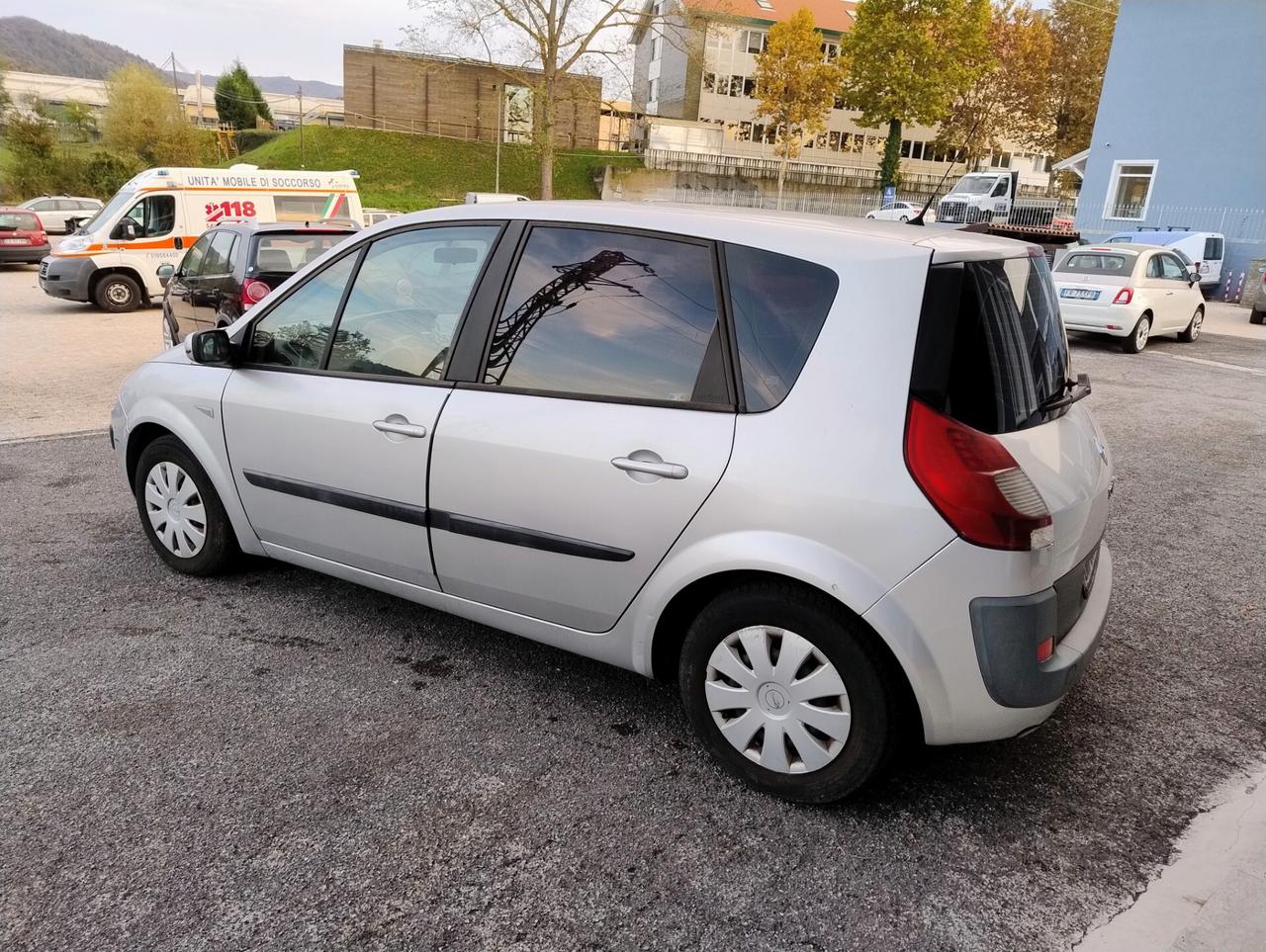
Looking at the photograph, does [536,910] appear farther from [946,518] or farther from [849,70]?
[849,70]

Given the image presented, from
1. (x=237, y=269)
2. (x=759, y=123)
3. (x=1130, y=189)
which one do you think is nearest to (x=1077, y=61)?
(x=759, y=123)

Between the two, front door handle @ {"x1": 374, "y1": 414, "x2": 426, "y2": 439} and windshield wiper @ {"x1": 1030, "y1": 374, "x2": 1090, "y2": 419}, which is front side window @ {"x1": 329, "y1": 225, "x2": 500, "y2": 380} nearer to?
front door handle @ {"x1": 374, "y1": 414, "x2": 426, "y2": 439}

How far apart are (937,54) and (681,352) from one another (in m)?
44.3

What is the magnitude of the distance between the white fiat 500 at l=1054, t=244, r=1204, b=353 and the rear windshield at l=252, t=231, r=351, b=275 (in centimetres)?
1000

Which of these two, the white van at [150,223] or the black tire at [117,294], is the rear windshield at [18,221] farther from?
the black tire at [117,294]

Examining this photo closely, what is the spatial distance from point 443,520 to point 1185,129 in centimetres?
2789

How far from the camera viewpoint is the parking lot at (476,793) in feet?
7.23

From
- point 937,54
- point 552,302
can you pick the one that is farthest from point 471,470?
point 937,54

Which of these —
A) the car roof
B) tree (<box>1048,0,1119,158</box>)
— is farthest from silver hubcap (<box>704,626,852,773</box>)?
tree (<box>1048,0,1119,158</box>)

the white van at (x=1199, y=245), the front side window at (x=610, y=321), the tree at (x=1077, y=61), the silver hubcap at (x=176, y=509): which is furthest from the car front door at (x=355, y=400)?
the tree at (x=1077, y=61)

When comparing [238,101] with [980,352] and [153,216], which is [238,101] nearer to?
[153,216]

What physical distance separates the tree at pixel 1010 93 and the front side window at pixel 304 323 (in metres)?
46.8

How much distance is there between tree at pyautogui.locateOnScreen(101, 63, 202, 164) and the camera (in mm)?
42281

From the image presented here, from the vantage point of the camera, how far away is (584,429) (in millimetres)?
2760
